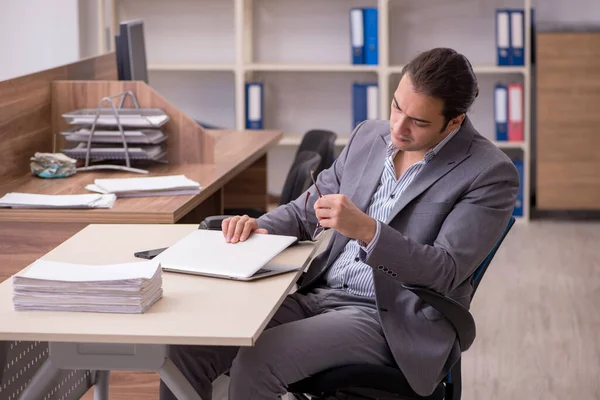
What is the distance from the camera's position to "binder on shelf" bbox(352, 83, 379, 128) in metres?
5.95

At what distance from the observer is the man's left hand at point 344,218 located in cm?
202

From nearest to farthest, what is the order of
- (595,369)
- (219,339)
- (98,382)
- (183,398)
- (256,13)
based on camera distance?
(219,339) < (183,398) < (98,382) < (595,369) < (256,13)

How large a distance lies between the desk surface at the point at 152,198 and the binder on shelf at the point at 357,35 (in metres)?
1.80

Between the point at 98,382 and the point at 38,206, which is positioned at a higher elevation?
the point at 38,206

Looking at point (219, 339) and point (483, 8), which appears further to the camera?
point (483, 8)

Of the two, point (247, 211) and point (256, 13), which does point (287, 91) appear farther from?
point (247, 211)

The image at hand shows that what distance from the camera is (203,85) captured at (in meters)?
6.42

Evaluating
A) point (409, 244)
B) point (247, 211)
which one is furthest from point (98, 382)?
point (247, 211)

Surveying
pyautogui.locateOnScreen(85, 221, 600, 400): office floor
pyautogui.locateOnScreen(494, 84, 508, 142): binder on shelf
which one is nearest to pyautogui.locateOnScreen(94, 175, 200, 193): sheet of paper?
pyautogui.locateOnScreen(85, 221, 600, 400): office floor

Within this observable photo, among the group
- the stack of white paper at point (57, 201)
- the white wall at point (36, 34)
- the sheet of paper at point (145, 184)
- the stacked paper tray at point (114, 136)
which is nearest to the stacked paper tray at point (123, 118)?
the stacked paper tray at point (114, 136)

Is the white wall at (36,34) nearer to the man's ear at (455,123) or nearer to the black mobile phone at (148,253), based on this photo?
the black mobile phone at (148,253)

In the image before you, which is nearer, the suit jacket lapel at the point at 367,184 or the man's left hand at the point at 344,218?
the man's left hand at the point at 344,218

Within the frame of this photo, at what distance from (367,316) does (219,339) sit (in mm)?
615

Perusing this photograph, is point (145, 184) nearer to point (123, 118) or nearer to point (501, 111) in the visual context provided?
point (123, 118)
